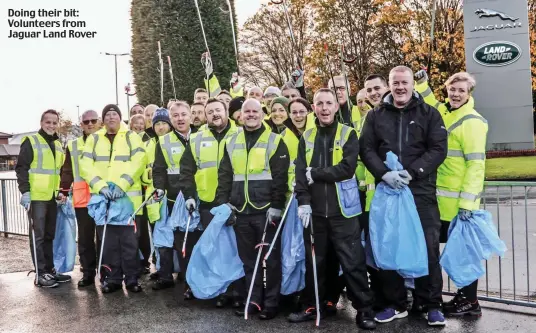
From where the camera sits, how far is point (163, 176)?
6.64 metres

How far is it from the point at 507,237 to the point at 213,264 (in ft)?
19.4

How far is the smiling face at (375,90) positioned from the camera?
234 inches

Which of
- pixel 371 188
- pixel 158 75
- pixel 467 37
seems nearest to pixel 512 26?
pixel 467 37

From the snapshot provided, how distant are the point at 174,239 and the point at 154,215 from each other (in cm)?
52

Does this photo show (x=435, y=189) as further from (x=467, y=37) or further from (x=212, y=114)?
(x=467, y=37)

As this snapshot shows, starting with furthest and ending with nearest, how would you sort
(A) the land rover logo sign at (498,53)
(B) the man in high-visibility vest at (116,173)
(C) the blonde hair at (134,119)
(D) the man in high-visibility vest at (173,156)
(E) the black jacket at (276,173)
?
(A) the land rover logo sign at (498,53) < (C) the blonde hair at (134,119) < (B) the man in high-visibility vest at (116,173) < (D) the man in high-visibility vest at (173,156) < (E) the black jacket at (276,173)

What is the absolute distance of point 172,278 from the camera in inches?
273

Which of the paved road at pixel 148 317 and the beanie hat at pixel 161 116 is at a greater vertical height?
the beanie hat at pixel 161 116

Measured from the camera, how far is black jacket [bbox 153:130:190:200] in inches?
260

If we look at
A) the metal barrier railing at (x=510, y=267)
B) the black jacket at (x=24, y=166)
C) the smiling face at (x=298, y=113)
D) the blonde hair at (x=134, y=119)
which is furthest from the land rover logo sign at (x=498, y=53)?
the black jacket at (x=24, y=166)

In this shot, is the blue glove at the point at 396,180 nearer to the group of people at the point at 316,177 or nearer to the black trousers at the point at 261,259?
the group of people at the point at 316,177

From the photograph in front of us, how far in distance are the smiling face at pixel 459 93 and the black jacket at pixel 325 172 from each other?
40.4 inches

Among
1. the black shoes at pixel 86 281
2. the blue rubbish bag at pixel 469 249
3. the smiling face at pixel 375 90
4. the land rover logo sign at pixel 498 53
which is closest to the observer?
the blue rubbish bag at pixel 469 249

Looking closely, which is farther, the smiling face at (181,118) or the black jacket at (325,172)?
the smiling face at (181,118)
